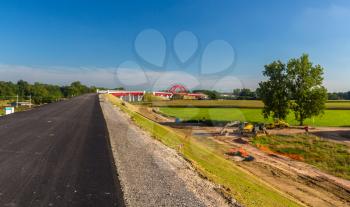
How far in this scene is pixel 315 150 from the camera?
37312 millimetres

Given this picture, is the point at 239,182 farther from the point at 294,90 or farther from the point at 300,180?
the point at 294,90

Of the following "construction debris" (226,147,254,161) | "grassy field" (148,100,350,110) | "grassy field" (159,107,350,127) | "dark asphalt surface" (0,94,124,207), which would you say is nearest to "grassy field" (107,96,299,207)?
"dark asphalt surface" (0,94,124,207)

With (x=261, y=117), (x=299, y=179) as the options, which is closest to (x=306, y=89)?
(x=261, y=117)

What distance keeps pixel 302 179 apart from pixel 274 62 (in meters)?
39.4

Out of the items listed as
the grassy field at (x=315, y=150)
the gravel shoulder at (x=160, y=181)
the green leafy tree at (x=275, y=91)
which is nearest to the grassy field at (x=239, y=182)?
the gravel shoulder at (x=160, y=181)

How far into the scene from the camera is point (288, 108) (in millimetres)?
58719

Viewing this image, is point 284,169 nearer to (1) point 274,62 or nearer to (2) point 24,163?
(2) point 24,163

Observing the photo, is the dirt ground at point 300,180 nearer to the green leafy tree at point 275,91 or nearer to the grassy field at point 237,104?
the green leafy tree at point 275,91

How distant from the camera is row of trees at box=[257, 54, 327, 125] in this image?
2261 inches

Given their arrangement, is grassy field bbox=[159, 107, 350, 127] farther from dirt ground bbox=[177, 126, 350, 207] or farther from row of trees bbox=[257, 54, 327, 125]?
dirt ground bbox=[177, 126, 350, 207]

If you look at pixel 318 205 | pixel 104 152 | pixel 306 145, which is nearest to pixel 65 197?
pixel 104 152

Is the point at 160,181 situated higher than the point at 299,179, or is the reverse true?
the point at 160,181

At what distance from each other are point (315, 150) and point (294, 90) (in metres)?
24.3

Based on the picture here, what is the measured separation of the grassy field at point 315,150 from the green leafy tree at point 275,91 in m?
14.2
